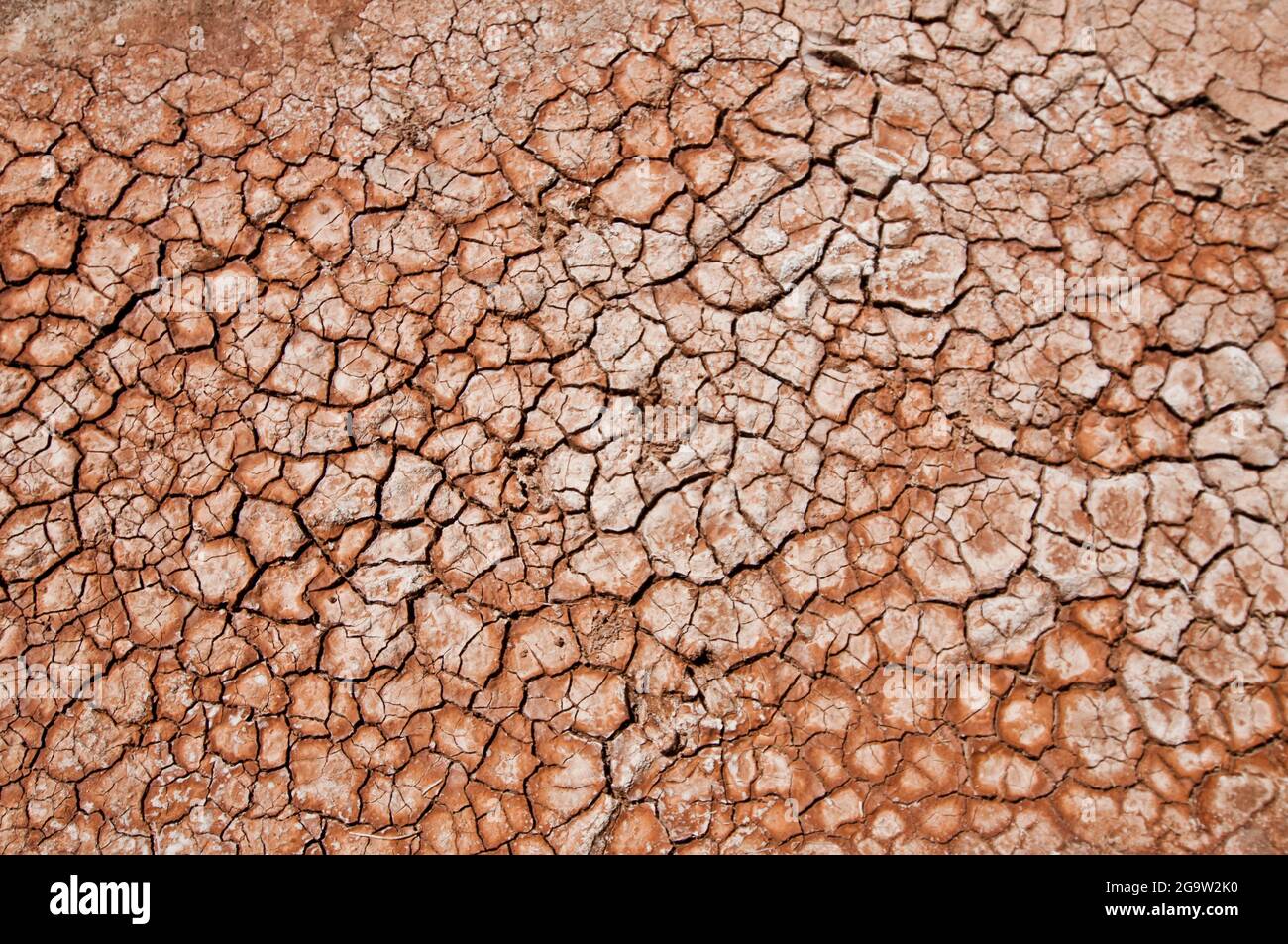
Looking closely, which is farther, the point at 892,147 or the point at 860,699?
the point at 892,147

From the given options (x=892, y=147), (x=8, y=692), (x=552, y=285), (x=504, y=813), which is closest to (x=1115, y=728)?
(x=504, y=813)

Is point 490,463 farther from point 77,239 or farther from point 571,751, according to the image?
point 77,239

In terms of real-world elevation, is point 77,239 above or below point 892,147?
below

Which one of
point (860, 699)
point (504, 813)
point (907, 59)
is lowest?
point (504, 813)
